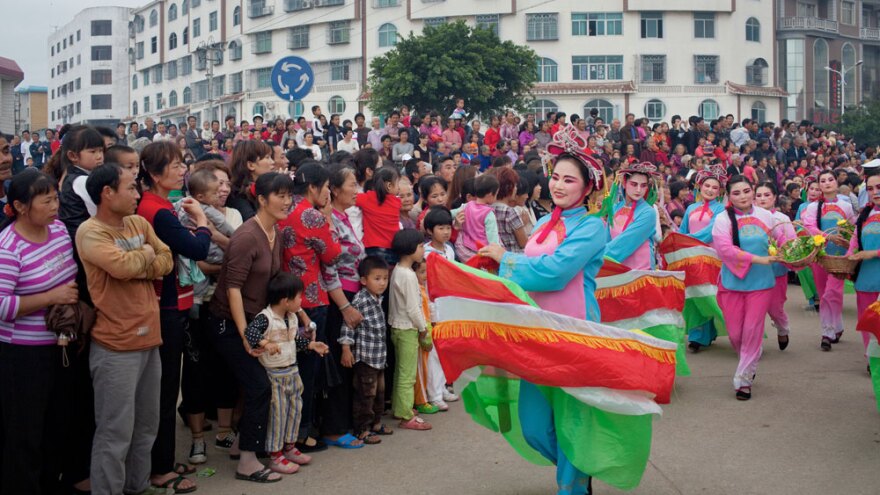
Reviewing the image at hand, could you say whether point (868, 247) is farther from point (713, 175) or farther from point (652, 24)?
point (652, 24)

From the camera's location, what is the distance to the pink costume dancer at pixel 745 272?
7.72 meters

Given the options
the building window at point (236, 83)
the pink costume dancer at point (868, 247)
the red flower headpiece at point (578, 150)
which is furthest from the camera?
the building window at point (236, 83)

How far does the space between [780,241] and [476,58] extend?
3182 cm

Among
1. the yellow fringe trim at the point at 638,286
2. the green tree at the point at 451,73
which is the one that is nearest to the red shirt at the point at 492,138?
the yellow fringe trim at the point at 638,286

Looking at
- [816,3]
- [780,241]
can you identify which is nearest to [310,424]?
[780,241]

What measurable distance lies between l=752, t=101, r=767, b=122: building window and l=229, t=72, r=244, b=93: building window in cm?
3306

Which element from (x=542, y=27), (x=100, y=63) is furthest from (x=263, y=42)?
(x=100, y=63)

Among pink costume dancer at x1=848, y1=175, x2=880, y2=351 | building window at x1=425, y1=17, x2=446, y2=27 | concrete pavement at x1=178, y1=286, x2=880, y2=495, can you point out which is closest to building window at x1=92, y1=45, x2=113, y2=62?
building window at x1=425, y1=17, x2=446, y2=27

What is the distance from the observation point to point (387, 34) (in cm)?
5425

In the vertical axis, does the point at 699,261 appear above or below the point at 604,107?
below

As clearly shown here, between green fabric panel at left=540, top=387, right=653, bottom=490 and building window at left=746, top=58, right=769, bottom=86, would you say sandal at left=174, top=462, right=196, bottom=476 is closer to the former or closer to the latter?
green fabric panel at left=540, top=387, right=653, bottom=490

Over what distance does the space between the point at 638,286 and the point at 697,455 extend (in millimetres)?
1833

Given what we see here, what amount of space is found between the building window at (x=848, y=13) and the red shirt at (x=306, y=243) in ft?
211

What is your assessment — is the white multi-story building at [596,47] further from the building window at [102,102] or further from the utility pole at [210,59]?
the building window at [102,102]
